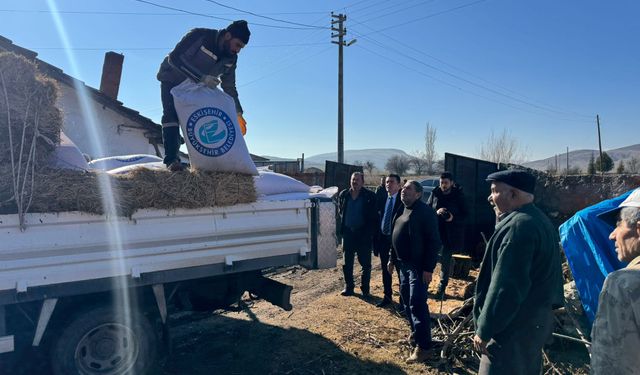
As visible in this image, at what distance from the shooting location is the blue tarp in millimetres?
3869

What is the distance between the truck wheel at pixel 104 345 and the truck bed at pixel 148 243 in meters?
0.37

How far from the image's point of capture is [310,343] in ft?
15.6

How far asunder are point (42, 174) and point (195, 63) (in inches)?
67.8

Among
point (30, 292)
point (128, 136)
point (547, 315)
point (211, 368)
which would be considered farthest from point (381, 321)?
point (128, 136)

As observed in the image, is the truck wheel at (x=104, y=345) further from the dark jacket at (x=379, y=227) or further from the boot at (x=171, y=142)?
the dark jacket at (x=379, y=227)

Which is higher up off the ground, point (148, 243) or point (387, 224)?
point (148, 243)

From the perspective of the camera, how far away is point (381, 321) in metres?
5.41

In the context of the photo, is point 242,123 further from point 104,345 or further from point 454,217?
point 454,217

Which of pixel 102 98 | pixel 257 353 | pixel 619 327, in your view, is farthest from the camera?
pixel 102 98

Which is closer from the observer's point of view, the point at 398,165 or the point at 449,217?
the point at 449,217

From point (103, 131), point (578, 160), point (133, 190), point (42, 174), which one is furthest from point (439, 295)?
point (578, 160)

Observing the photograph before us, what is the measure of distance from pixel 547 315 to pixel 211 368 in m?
2.99

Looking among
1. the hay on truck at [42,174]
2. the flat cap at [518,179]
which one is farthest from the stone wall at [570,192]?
the hay on truck at [42,174]

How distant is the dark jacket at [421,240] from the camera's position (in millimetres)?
4309
